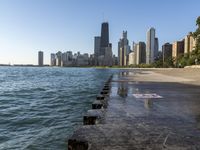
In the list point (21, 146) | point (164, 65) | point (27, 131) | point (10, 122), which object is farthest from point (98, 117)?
point (164, 65)

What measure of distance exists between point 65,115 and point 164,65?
173215 mm

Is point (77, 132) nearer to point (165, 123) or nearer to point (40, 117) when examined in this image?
point (165, 123)

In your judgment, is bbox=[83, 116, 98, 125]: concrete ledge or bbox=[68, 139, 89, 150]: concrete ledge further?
bbox=[83, 116, 98, 125]: concrete ledge

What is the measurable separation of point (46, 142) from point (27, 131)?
2105 mm

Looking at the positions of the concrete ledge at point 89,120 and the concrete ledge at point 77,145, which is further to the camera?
the concrete ledge at point 89,120

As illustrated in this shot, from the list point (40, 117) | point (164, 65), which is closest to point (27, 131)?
point (40, 117)

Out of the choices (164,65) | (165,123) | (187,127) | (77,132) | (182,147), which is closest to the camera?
(182,147)

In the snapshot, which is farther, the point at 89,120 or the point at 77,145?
the point at 89,120

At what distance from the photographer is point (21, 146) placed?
9.19 metres

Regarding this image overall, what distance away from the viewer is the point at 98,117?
7.13 meters

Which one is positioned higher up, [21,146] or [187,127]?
[187,127]

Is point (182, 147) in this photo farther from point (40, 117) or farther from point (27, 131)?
point (40, 117)

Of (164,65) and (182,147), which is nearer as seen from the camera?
(182,147)

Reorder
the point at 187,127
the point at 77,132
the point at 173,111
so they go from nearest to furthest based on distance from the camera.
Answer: the point at 77,132 < the point at 187,127 < the point at 173,111
